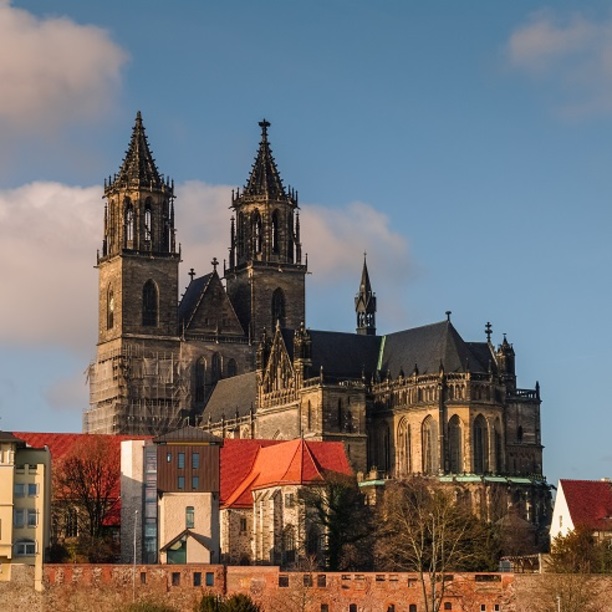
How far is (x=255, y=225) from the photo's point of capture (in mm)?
158500

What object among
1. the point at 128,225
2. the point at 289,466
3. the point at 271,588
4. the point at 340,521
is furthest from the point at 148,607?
the point at 128,225

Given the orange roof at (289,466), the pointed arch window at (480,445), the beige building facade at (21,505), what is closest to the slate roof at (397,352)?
the pointed arch window at (480,445)

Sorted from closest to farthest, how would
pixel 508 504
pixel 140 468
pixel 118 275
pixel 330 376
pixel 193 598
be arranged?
1. pixel 193 598
2. pixel 140 468
3. pixel 508 504
4. pixel 330 376
5. pixel 118 275

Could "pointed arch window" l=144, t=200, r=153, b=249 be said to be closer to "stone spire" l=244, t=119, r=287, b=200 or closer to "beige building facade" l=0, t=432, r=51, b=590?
"stone spire" l=244, t=119, r=287, b=200

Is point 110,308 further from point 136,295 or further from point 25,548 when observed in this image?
point 25,548

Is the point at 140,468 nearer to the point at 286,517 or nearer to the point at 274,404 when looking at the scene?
the point at 286,517

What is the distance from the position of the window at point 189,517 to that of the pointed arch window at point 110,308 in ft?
188

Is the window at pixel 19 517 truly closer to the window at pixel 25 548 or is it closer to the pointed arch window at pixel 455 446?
the window at pixel 25 548

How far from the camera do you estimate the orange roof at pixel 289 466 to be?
4284 inches

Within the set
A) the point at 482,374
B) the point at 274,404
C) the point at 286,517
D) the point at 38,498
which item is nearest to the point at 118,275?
the point at 274,404

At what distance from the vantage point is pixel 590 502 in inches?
4213

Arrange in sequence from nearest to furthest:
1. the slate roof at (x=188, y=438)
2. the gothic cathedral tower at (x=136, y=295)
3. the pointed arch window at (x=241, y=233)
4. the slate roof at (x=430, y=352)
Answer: the slate roof at (x=188, y=438) → the slate roof at (x=430, y=352) → the gothic cathedral tower at (x=136, y=295) → the pointed arch window at (x=241, y=233)

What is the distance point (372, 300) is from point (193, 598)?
69.9 metres

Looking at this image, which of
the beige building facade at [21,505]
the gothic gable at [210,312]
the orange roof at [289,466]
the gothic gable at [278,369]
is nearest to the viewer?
the beige building facade at [21,505]
